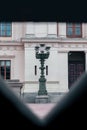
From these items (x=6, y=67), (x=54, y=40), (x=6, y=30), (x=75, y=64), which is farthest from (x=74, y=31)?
(x=6, y=67)

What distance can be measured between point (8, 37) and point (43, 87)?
5.25 m

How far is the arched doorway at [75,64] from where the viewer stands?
19769 millimetres

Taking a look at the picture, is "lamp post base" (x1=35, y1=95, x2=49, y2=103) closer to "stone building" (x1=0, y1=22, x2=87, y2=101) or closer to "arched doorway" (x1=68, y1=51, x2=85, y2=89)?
"stone building" (x1=0, y1=22, x2=87, y2=101)

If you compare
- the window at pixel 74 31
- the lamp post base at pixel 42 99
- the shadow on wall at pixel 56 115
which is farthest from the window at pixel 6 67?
the shadow on wall at pixel 56 115

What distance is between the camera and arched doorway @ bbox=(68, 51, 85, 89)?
19769 mm

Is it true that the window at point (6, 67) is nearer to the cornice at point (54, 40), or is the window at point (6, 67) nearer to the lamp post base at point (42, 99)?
the cornice at point (54, 40)

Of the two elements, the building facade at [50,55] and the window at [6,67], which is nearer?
the building facade at [50,55]

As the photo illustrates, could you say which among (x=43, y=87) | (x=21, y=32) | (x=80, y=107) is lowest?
(x=43, y=87)

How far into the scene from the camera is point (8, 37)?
20.6 metres

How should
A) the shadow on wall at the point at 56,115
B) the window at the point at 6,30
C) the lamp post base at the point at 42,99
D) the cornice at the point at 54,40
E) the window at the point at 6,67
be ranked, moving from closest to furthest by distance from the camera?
the shadow on wall at the point at 56,115
the lamp post base at the point at 42,99
the cornice at the point at 54,40
the window at the point at 6,67
the window at the point at 6,30
